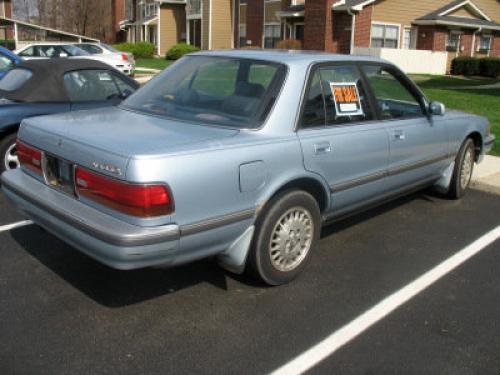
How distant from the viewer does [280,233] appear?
12.6 feet

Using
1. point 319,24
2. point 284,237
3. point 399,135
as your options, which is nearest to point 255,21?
point 319,24

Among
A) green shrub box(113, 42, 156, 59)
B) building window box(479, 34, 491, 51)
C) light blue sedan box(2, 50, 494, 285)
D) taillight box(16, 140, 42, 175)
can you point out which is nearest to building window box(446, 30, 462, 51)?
building window box(479, 34, 491, 51)

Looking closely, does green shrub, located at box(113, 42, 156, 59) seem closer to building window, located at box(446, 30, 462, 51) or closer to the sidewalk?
building window, located at box(446, 30, 462, 51)

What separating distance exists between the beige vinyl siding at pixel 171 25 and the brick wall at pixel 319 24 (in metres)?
18.3

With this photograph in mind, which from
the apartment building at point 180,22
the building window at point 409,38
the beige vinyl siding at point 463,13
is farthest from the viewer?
the apartment building at point 180,22

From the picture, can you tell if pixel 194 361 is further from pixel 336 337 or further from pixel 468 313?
pixel 468 313

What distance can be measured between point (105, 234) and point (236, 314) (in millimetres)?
1034

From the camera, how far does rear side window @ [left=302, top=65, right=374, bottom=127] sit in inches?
160

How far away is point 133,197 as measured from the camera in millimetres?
3049

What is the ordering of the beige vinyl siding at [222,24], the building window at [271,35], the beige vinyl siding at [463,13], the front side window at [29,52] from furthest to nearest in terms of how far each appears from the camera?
the beige vinyl siding at [222,24]
the building window at [271,35]
the beige vinyl siding at [463,13]
the front side window at [29,52]

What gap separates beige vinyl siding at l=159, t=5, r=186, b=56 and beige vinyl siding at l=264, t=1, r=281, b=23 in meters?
12.4

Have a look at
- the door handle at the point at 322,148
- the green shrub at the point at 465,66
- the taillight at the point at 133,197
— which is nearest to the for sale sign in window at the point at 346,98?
the door handle at the point at 322,148

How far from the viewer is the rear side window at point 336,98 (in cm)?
406

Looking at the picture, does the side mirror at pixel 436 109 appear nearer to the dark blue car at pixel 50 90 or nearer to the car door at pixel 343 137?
the car door at pixel 343 137
